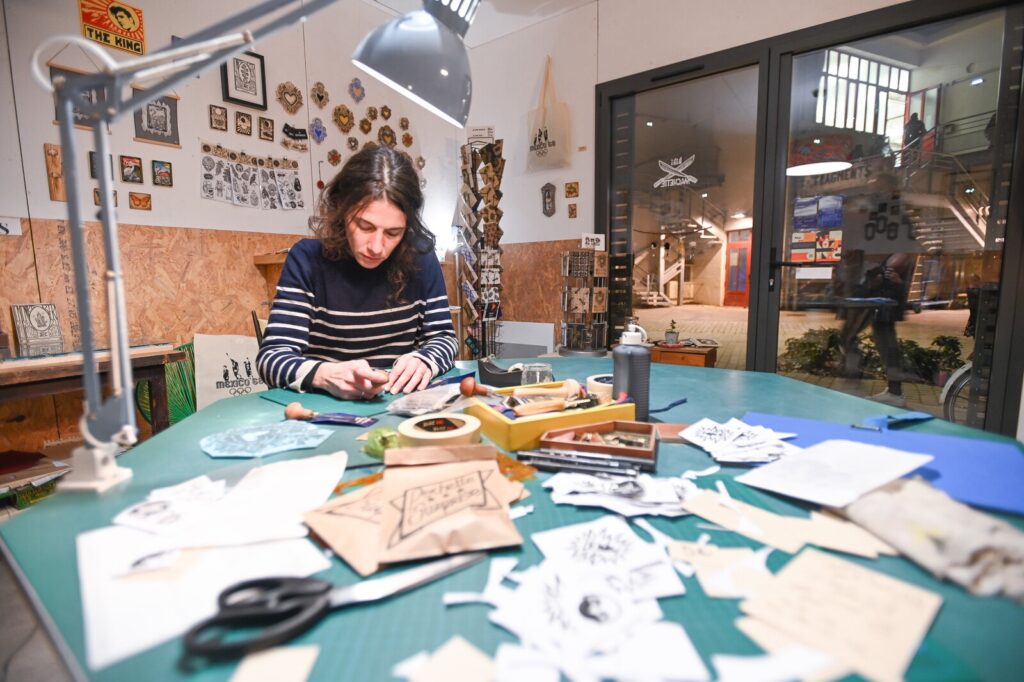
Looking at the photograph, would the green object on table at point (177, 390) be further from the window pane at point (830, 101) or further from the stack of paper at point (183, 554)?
the window pane at point (830, 101)

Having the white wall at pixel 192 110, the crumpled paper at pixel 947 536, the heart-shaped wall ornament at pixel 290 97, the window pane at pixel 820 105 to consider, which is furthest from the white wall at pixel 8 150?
A: the window pane at pixel 820 105

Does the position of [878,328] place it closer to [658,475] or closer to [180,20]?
[658,475]

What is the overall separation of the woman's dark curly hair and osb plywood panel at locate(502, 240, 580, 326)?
2232mm

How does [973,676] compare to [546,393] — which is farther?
[546,393]

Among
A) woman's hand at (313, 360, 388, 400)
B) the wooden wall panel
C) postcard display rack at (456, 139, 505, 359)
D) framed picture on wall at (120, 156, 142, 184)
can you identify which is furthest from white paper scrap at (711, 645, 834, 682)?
postcard display rack at (456, 139, 505, 359)

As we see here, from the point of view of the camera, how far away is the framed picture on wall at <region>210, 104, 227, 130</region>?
2.63 meters

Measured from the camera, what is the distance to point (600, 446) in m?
0.80

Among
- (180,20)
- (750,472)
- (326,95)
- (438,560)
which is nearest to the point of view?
(438,560)

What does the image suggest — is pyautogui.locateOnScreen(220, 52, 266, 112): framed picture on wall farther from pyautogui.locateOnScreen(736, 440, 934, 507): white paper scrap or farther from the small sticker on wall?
pyautogui.locateOnScreen(736, 440, 934, 507): white paper scrap

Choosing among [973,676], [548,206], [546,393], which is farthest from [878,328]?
[973,676]

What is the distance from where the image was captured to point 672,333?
134 inches

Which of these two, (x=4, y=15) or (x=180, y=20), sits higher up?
(x=180, y=20)

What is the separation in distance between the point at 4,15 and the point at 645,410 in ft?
9.86

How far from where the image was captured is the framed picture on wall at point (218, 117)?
263 cm
